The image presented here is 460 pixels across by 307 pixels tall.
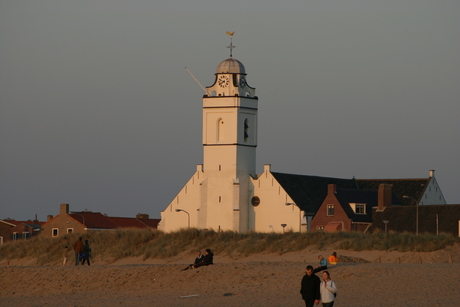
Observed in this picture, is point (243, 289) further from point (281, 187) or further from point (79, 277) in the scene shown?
point (281, 187)

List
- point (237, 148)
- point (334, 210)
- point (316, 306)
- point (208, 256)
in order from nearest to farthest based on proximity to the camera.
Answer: point (316, 306) → point (208, 256) → point (334, 210) → point (237, 148)

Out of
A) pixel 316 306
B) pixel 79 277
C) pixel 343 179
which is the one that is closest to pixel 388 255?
pixel 79 277

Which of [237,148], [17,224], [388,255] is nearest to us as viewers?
[388,255]

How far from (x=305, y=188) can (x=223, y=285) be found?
49522mm

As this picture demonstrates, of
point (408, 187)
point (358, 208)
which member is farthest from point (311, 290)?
point (408, 187)

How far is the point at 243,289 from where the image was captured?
42.6m

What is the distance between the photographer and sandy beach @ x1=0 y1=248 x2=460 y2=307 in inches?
1560

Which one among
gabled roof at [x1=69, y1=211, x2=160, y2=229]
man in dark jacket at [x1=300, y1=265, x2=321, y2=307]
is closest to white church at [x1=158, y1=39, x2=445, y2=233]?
gabled roof at [x1=69, y1=211, x2=160, y2=229]

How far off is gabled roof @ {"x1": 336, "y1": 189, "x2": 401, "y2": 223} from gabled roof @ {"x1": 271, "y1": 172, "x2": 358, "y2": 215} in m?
3.56

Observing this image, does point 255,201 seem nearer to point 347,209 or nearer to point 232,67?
point 347,209

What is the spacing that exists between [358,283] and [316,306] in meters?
5.18

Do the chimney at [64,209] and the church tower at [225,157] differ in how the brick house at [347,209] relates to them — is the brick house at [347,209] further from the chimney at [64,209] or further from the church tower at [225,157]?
the chimney at [64,209]

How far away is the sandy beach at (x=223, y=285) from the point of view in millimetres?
39625

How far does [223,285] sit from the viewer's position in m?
43.7
